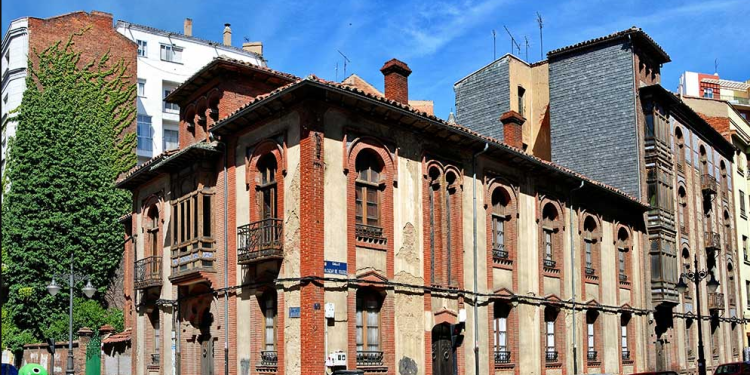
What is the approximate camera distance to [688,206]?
3834 cm

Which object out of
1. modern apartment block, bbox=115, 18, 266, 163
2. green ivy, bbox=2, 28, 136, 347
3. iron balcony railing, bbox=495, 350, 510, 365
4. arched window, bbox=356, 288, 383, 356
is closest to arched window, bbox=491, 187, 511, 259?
iron balcony railing, bbox=495, 350, 510, 365

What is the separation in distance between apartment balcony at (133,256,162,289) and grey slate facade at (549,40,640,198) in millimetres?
19181

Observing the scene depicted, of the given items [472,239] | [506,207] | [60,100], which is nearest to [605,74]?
[506,207]

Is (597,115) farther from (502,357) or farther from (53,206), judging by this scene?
(53,206)

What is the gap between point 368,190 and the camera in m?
20.7

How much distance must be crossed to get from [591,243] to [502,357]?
8.31 metres

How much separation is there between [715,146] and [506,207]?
23.3 metres

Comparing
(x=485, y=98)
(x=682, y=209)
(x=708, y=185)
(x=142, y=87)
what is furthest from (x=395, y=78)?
(x=142, y=87)

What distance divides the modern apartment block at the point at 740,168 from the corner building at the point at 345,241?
2068 cm

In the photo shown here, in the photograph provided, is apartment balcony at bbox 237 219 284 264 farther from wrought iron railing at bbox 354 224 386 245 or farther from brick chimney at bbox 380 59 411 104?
brick chimney at bbox 380 59 411 104

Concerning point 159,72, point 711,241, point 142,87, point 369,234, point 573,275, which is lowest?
point 573,275

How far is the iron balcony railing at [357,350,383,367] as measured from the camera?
1966 cm

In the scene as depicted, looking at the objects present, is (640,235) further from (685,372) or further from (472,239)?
Answer: (472,239)

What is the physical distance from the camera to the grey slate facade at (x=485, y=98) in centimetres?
3797
